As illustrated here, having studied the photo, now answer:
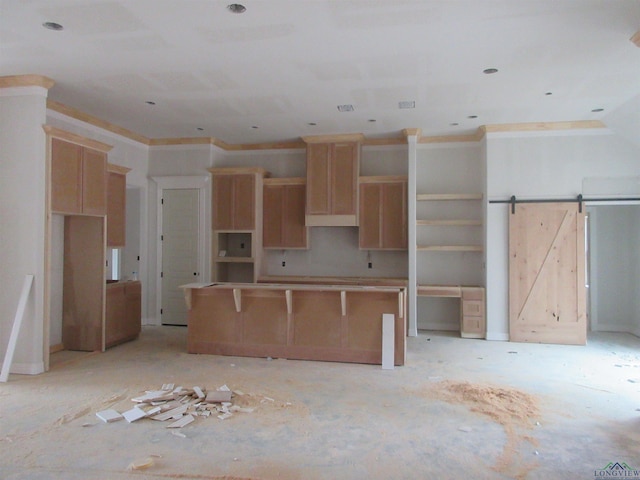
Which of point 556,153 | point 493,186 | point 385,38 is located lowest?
point 493,186

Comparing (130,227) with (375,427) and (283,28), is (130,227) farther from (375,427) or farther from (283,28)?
(375,427)

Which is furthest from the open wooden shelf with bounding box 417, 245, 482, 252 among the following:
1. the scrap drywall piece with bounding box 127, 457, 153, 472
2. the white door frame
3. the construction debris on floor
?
the scrap drywall piece with bounding box 127, 457, 153, 472

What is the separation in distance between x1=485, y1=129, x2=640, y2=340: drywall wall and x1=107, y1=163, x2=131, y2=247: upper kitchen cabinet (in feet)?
17.0

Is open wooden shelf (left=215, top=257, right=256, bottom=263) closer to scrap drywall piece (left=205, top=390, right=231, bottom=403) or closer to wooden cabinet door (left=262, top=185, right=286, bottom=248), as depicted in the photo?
wooden cabinet door (left=262, top=185, right=286, bottom=248)

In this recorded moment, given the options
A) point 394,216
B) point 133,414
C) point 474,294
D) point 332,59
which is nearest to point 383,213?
point 394,216

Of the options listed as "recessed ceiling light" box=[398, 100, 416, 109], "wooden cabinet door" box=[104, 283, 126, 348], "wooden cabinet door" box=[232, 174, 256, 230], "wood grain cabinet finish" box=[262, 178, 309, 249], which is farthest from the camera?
"wood grain cabinet finish" box=[262, 178, 309, 249]

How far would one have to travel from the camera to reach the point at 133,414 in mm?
3521

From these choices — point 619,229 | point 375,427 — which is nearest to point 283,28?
point 375,427

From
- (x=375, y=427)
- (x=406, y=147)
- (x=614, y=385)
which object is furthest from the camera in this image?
(x=406, y=147)

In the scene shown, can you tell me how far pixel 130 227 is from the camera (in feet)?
24.1

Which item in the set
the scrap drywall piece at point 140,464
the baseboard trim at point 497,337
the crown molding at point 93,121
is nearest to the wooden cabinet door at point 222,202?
the crown molding at point 93,121

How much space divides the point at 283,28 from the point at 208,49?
0.80 metres

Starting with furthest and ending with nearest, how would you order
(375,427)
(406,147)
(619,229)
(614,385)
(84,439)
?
(406,147) → (619,229) → (614,385) → (375,427) → (84,439)

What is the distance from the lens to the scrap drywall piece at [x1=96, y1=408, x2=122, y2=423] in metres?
3.45
